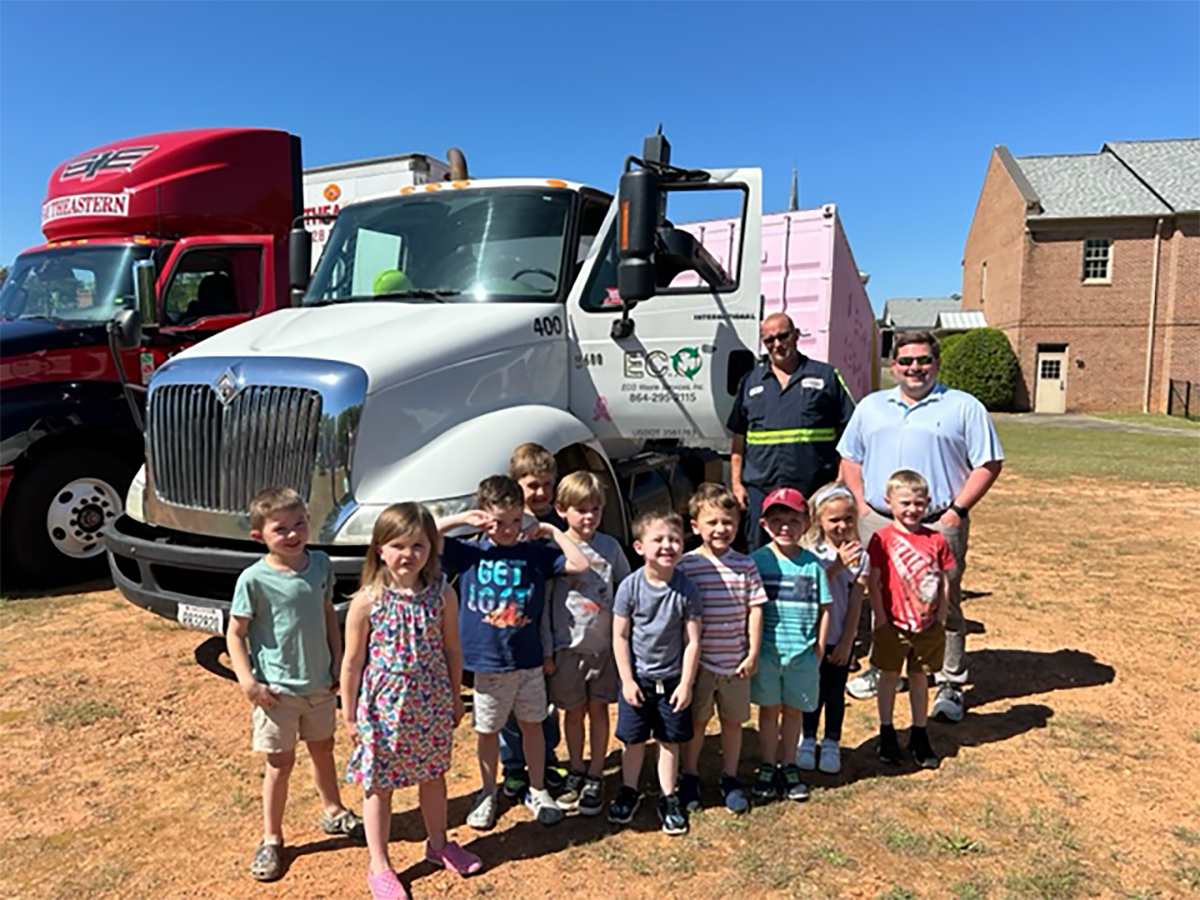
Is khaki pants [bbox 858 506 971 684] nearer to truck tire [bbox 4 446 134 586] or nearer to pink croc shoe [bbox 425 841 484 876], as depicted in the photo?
pink croc shoe [bbox 425 841 484 876]

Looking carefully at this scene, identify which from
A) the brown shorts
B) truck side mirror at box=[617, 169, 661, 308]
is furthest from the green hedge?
the brown shorts

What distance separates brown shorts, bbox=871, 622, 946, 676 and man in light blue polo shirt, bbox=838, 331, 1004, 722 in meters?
0.44

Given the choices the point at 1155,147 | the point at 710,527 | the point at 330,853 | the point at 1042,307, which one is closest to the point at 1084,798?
the point at 710,527

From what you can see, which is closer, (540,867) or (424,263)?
(540,867)

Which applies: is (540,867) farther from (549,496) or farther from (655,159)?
(655,159)

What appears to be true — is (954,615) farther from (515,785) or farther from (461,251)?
(461,251)

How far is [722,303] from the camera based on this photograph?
5371mm

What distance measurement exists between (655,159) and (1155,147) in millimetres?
36989

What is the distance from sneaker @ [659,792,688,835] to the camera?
3.27 metres

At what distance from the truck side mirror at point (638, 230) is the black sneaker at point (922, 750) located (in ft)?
8.53

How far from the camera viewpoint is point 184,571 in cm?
447

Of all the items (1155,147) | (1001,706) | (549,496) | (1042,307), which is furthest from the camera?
(1155,147)

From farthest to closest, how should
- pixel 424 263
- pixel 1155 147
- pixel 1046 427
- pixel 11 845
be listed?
pixel 1155 147
pixel 1046 427
pixel 424 263
pixel 11 845

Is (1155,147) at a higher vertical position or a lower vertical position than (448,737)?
higher
